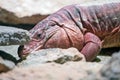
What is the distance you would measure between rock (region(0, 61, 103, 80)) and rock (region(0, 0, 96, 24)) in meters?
2.55

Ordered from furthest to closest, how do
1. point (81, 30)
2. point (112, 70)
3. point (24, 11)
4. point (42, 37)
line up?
point (24, 11), point (81, 30), point (42, 37), point (112, 70)

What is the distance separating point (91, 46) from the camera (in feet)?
14.9

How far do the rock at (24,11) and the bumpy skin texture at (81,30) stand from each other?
37 centimetres

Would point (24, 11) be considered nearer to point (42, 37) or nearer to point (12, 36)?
point (42, 37)

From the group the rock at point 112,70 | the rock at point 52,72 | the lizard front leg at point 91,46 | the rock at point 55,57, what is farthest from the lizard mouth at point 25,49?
the rock at point 112,70

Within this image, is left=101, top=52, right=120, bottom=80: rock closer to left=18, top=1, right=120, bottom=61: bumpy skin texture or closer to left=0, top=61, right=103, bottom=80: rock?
left=0, top=61, right=103, bottom=80: rock

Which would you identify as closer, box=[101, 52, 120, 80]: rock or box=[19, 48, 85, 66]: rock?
box=[101, 52, 120, 80]: rock

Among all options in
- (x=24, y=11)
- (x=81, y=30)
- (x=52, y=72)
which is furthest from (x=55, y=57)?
(x=24, y=11)

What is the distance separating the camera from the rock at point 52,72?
7.53ft

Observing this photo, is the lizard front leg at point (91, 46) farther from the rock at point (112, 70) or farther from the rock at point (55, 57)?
the rock at point (112, 70)

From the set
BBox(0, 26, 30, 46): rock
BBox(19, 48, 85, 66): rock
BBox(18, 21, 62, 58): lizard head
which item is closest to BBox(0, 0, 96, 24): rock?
BBox(18, 21, 62, 58): lizard head

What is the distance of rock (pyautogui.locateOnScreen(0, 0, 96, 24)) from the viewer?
16.4 ft

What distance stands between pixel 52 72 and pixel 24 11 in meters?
2.79

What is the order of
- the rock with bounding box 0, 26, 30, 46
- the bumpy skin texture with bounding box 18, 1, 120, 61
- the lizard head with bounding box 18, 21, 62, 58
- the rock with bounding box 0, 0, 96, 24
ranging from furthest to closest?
the rock with bounding box 0, 0, 96, 24, the bumpy skin texture with bounding box 18, 1, 120, 61, the lizard head with bounding box 18, 21, 62, 58, the rock with bounding box 0, 26, 30, 46
